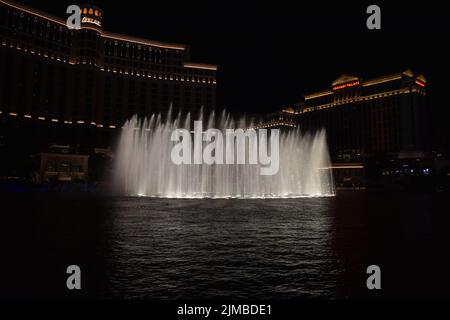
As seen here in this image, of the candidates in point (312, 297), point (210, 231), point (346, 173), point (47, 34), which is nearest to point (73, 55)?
point (47, 34)

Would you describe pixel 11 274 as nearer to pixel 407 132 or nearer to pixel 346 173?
pixel 346 173

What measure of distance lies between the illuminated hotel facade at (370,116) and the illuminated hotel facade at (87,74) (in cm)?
4902

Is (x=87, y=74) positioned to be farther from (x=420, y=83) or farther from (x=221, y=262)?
(x=420, y=83)

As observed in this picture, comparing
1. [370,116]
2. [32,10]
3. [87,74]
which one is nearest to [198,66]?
[87,74]

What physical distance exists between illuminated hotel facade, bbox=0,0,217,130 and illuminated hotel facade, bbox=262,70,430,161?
4902 centimetres

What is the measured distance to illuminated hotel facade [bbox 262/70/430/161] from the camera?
366ft

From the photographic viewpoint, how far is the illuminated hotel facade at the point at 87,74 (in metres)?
84.9

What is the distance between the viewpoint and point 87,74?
318 ft

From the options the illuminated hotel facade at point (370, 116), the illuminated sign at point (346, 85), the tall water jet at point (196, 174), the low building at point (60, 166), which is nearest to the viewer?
the tall water jet at point (196, 174)

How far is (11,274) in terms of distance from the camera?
20.5 feet

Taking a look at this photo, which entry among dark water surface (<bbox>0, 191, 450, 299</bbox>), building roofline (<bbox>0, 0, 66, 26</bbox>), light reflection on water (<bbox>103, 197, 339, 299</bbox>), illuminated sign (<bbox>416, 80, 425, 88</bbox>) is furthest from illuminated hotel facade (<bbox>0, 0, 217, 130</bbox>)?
light reflection on water (<bbox>103, 197, 339, 299</bbox>)

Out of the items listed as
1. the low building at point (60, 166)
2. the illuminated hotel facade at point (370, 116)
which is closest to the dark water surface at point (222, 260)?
the low building at point (60, 166)

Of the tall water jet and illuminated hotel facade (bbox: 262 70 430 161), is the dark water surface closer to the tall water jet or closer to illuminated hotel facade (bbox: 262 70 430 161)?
the tall water jet

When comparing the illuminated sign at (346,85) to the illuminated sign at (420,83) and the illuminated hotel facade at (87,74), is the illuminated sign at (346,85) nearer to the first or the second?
the illuminated sign at (420,83)
